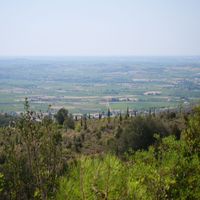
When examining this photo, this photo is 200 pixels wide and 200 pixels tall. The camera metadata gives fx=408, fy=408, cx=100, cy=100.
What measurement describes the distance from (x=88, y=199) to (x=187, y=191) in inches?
185

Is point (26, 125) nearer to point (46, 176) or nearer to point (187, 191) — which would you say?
Result: point (46, 176)

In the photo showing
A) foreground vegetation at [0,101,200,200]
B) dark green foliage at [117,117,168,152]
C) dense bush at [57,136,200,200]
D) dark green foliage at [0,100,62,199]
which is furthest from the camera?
dark green foliage at [117,117,168,152]

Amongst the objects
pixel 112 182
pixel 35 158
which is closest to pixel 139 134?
pixel 112 182

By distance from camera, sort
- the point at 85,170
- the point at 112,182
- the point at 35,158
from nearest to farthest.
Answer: the point at 85,170 → the point at 112,182 → the point at 35,158

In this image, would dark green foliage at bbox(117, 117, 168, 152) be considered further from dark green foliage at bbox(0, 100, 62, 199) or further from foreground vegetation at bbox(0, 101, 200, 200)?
dark green foliage at bbox(0, 100, 62, 199)

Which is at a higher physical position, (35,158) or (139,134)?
(35,158)

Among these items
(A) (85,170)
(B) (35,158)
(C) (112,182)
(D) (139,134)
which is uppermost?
(B) (35,158)

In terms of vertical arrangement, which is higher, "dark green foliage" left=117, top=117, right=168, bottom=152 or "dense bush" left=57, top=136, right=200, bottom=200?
"dense bush" left=57, top=136, right=200, bottom=200

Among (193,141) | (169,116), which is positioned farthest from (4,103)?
(193,141)

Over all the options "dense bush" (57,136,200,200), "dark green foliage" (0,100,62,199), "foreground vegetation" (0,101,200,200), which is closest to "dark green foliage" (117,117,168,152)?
"foreground vegetation" (0,101,200,200)

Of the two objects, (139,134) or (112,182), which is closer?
(112,182)

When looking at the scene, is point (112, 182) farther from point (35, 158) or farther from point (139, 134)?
point (139, 134)

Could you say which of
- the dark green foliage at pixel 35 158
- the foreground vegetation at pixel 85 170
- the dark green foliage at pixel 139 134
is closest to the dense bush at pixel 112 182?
the foreground vegetation at pixel 85 170

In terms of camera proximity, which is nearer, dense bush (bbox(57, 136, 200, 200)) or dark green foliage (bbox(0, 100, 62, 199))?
dense bush (bbox(57, 136, 200, 200))
